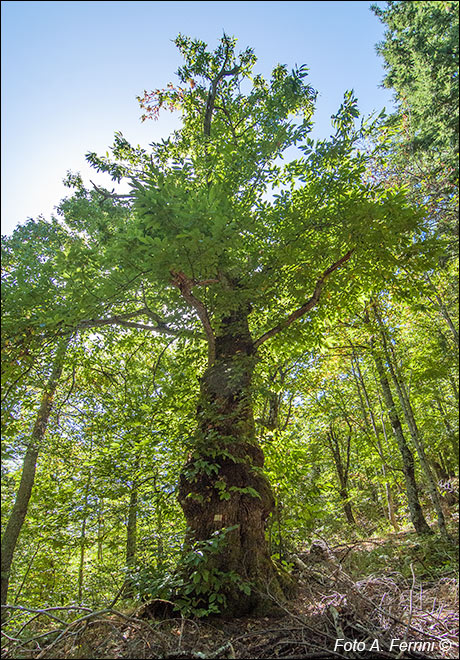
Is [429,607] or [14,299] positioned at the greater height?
[14,299]

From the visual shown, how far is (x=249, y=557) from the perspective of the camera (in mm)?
3715

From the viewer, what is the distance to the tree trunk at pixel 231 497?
3395mm

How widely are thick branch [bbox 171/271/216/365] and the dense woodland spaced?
2 cm

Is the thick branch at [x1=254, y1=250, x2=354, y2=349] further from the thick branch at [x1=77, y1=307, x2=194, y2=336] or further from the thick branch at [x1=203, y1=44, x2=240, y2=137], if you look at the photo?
the thick branch at [x1=203, y1=44, x2=240, y2=137]

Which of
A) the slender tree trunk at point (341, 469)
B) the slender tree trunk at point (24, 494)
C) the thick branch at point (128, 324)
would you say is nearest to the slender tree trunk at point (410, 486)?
the thick branch at point (128, 324)

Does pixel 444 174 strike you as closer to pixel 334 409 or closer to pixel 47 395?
pixel 334 409

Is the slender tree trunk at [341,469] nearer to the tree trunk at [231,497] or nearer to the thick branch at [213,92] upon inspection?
the tree trunk at [231,497]

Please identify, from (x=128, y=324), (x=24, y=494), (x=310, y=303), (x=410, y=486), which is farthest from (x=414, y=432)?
(x=24, y=494)

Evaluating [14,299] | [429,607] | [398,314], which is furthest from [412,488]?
[14,299]

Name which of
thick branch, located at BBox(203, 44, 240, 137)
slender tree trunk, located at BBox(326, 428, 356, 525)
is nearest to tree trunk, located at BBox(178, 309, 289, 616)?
thick branch, located at BBox(203, 44, 240, 137)

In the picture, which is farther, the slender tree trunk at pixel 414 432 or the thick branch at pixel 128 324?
the slender tree trunk at pixel 414 432

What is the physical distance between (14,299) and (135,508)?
301 centimetres

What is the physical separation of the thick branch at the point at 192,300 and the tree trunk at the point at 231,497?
1.18ft

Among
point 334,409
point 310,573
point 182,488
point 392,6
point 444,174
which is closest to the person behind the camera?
point 182,488
